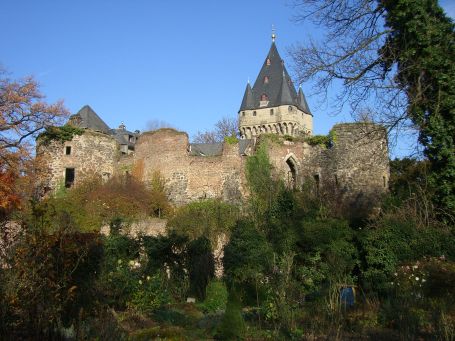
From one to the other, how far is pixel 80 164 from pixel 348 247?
16.6 metres

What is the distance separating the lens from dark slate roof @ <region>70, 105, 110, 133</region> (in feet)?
88.6

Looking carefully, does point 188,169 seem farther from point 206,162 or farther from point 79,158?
point 79,158

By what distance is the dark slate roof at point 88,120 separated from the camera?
27000mm

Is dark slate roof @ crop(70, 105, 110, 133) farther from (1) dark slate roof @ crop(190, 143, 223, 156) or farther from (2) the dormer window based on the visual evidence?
(2) the dormer window

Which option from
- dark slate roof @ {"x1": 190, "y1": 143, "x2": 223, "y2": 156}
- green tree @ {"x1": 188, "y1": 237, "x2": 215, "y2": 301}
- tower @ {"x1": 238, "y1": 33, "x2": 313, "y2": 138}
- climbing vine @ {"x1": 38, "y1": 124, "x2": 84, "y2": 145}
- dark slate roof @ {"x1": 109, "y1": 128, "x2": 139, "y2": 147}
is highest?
tower @ {"x1": 238, "y1": 33, "x2": 313, "y2": 138}

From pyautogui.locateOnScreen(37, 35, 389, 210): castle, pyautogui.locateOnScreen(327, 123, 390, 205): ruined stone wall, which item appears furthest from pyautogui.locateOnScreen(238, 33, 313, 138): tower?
pyautogui.locateOnScreen(327, 123, 390, 205): ruined stone wall

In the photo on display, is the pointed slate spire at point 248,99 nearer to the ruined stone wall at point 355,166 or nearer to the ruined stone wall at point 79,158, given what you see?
the ruined stone wall at point 79,158

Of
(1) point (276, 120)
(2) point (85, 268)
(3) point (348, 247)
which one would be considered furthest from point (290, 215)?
(1) point (276, 120)

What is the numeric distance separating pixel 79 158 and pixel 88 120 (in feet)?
10.4

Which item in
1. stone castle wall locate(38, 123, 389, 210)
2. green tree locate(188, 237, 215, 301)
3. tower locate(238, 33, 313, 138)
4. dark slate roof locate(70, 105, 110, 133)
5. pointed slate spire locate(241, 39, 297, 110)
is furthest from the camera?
pointed slate spire locate(241, 39, 297, 110)

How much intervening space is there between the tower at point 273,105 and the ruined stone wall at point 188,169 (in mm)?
24699

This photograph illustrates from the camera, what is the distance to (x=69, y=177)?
84.3 feet

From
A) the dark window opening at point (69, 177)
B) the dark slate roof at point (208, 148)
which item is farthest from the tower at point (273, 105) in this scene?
the dark window opening at point (69, 177)

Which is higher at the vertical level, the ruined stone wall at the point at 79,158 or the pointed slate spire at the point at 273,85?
the pointed slate spire at the point at 273,85
